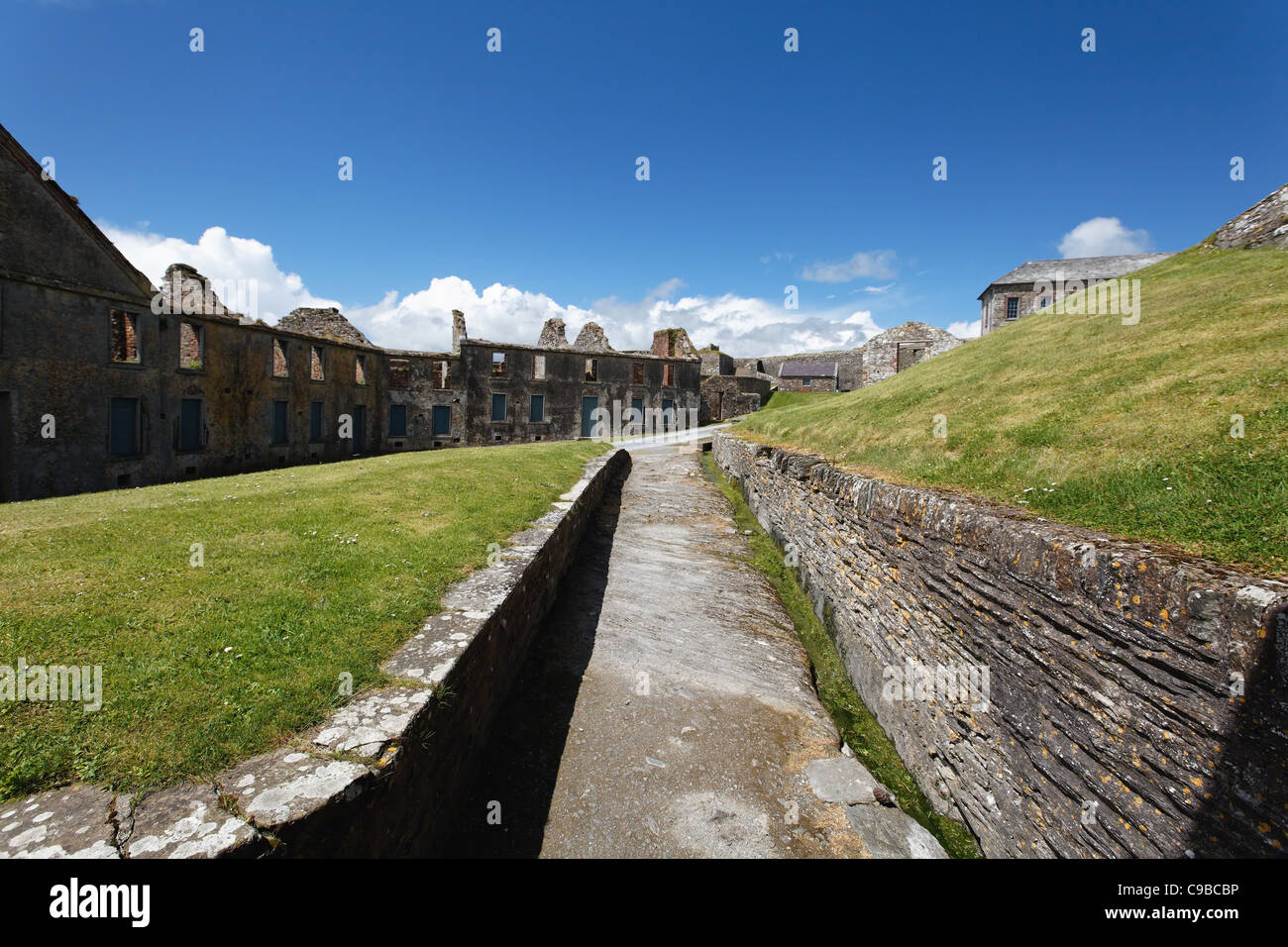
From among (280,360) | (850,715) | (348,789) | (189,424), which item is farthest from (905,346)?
(348,789)

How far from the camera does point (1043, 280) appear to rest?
45625 millimetres

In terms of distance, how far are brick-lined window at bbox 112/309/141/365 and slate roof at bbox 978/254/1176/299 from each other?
55685 mm

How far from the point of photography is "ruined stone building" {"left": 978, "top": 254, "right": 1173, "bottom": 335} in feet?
145

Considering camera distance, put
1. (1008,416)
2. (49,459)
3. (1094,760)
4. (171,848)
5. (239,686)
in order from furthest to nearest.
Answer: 1. (49,459)
2. (1008,416)
3. (239,686)
4. (1094,760)
5. (171,848)

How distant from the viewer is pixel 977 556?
4.19 m

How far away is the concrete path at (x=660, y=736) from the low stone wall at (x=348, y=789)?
441 millimetres

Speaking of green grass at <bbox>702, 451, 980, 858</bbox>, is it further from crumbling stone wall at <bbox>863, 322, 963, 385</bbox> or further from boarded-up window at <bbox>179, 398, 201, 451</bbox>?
crumbling stone wall at <bbox>863, 322, 963, 385</bbox>

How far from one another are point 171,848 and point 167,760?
63 centimetres

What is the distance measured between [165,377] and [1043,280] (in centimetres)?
5681

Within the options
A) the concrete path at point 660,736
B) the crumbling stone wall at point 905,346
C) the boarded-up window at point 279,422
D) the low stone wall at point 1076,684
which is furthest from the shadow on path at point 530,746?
the crumbling stone wall at point 905,346

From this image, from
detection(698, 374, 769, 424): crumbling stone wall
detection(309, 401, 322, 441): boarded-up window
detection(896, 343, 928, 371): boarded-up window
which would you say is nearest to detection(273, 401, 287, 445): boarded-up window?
detection(309, 401, 322, 441): boarded-up window
